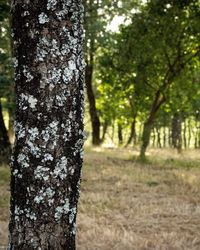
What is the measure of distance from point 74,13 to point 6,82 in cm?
858

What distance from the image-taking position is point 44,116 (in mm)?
3646

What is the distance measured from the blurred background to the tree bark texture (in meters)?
4.25

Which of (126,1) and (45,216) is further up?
(126,1)

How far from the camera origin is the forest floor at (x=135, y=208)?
8102mm

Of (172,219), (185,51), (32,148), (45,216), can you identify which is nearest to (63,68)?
(32,148)

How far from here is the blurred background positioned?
29.0 feet

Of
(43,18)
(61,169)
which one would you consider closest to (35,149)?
(61,169)

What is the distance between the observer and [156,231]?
884cm

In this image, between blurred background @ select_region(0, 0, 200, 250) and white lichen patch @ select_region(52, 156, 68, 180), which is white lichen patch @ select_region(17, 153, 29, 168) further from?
blurred background @ select_region(0, 0, 200, 250)

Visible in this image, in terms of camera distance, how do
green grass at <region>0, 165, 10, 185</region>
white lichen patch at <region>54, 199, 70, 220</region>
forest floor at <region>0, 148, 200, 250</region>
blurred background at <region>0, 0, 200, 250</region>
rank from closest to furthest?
white lichen patch at <region>54, 199, 70, 220</region> < forest floor at <region>0, 148, 200, 250</region> < blurred background at <region>0, 0, 200, 250</region> < green grass at <region>0, 165, 10, 185</region>

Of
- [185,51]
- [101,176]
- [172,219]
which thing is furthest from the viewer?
[185,51]

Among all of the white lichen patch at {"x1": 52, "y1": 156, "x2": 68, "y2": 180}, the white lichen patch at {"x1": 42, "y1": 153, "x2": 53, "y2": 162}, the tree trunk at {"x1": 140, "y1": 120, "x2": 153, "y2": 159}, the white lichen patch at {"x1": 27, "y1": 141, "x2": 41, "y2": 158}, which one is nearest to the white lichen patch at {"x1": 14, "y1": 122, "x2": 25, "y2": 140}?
the white lichen patch at {"x1": 27, "y1": 141, "x2": 41, "y2": 158}

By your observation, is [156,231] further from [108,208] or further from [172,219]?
[108,208]

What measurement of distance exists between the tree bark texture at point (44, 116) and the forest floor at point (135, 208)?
424cm
